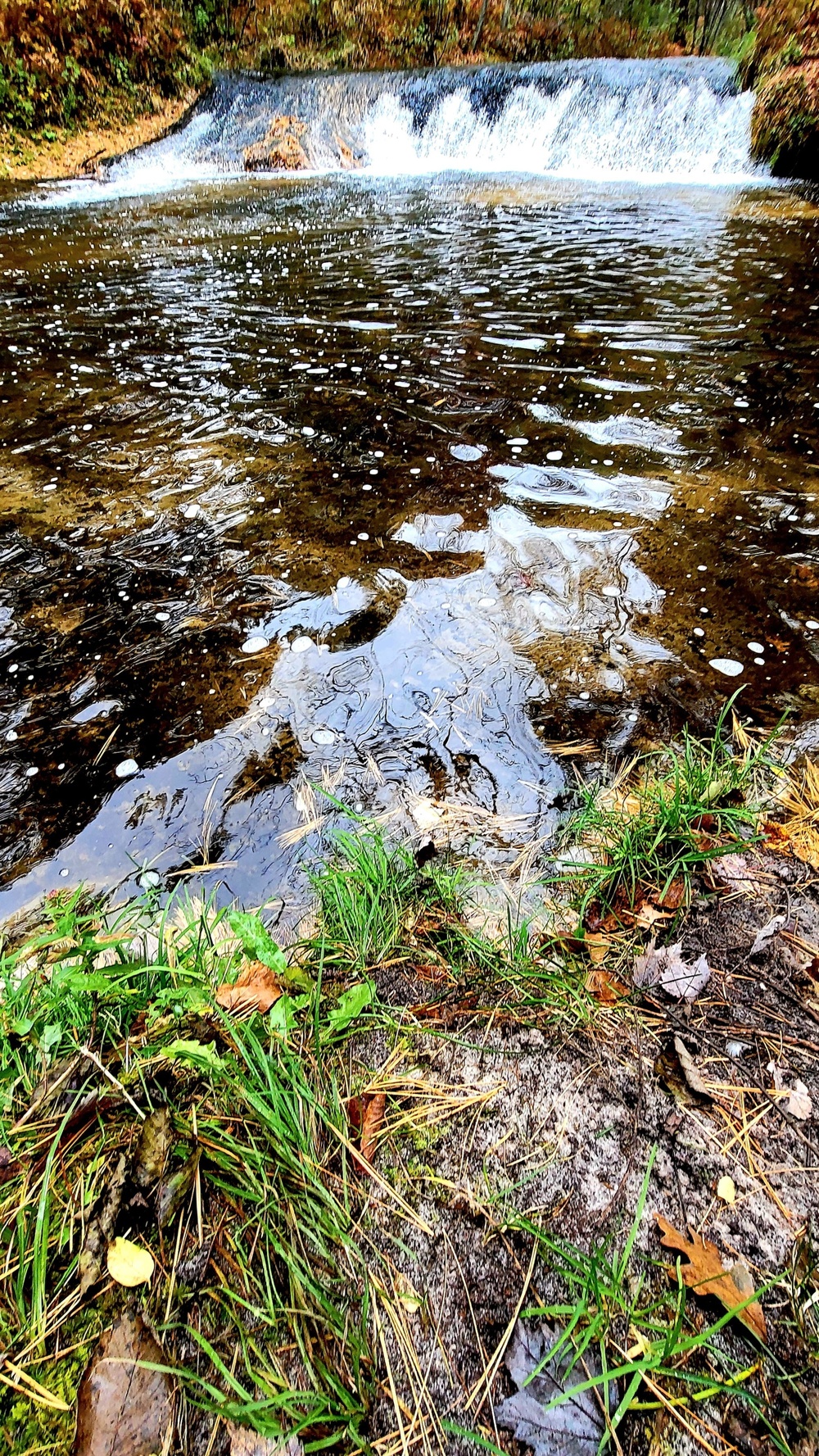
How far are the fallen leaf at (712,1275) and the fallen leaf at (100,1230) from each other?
1.09m

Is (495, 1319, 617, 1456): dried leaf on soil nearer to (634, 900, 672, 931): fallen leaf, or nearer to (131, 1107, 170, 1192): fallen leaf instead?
(131, 1107, 170, 1192): fallen leaf

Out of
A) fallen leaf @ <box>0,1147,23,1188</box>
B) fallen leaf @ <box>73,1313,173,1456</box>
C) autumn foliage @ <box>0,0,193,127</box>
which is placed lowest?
fallen leaf @ <box>73,1313,173,1456</box>

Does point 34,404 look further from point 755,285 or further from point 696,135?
point 696,135

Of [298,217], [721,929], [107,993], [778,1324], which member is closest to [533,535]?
[721,929]

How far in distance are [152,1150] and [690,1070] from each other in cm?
126

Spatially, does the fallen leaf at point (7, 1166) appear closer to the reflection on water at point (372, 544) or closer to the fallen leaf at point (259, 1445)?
the fallen leaf at point (259, 1445)

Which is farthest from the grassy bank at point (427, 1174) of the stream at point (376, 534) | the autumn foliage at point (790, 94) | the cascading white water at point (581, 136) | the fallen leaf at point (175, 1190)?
the autumn foliage at point (790, 94)

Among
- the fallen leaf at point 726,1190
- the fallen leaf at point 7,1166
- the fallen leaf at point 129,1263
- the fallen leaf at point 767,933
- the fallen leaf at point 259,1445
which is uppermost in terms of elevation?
the fallen leaf at point 7,1166

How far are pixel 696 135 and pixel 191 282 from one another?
1279 cm

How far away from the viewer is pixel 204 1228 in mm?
1272

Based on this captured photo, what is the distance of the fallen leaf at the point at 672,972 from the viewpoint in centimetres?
177

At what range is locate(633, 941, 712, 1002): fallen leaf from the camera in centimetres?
177

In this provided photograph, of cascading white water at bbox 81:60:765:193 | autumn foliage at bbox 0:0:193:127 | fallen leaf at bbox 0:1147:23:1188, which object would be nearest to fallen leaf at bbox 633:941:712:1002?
fallen leaf at bbox 0:1147:23:1188

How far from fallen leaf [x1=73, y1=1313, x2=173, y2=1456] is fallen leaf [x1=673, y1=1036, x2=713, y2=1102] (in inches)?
47.7
